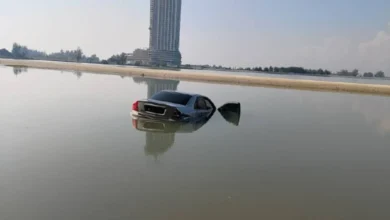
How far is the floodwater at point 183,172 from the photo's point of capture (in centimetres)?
557

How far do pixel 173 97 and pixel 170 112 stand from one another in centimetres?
125

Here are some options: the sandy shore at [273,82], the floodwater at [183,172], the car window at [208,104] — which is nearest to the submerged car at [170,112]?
the floodwater at [183,172]

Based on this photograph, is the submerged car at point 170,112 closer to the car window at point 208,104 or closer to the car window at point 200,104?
the car window at point 200,104

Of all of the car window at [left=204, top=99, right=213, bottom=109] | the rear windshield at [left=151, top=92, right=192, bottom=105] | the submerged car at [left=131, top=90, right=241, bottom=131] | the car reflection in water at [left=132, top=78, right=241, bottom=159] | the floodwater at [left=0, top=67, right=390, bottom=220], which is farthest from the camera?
Answer: the car window at [left=204, top=99, right=213, bottom=109]

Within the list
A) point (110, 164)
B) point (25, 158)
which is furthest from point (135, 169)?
point (25, 158)

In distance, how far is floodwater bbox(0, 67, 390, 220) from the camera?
5.57m

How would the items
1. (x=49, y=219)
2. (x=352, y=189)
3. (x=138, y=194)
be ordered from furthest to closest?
(x=352, y=189) → (x=138, y=194) → (x=49, y=219)

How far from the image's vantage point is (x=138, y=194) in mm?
5992

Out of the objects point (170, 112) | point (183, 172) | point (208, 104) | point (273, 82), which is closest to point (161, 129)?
point (170, 112)

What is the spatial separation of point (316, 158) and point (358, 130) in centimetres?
638

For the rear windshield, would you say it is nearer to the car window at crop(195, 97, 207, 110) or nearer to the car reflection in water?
the car window at crop(195, 97, 207, 110)

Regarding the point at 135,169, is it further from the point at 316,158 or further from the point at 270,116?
the point at 270,116

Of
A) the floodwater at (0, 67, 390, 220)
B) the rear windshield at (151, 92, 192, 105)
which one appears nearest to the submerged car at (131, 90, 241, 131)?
the rear windshield at (151, 92, 192, 105)

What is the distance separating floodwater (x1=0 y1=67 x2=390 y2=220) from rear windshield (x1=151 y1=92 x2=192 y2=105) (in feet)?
4.73
